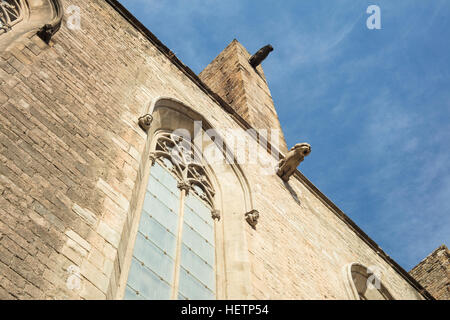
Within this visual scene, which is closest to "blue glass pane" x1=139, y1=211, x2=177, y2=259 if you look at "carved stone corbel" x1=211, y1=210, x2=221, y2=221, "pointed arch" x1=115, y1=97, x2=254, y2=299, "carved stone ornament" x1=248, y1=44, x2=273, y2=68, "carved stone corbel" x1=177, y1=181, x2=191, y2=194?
"pointed arch" x1=115, y1=97, x2=254, y2=299

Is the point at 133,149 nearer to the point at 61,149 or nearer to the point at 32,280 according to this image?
the point at 61,149

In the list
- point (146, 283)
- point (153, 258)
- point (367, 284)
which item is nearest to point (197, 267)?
point (153, 258)

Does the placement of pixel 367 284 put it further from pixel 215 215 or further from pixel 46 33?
pixel 46 33

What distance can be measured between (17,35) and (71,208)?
7.41 ft

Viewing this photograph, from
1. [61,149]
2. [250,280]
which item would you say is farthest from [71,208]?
[250,280]

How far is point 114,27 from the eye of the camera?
7699 millimetres

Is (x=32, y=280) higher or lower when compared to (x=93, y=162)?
lower

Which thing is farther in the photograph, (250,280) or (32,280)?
(250,280)

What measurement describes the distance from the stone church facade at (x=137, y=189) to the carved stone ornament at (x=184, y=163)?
22 millimetres

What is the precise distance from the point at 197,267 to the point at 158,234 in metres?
0.53

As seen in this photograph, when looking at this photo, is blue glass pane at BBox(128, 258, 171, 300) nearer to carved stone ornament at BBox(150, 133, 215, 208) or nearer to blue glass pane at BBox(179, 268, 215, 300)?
blue glass pane at BBox(179, 268, 215, 300)

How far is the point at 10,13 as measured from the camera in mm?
6125

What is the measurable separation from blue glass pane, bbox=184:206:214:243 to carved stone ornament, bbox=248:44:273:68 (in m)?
7.28

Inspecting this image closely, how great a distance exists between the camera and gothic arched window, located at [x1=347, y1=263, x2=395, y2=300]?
8.34 metres
